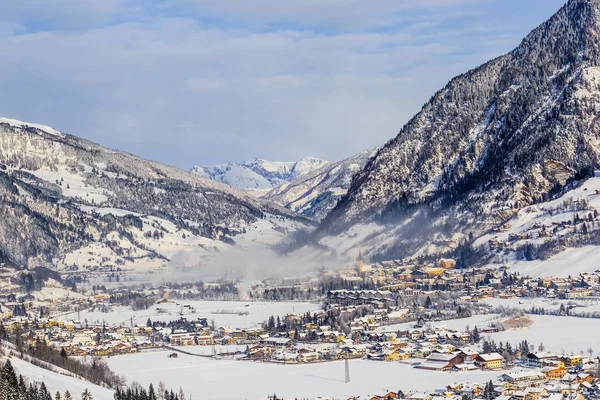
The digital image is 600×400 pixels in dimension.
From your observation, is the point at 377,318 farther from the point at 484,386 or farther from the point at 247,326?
the point at 484,386

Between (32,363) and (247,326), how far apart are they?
59336 mm

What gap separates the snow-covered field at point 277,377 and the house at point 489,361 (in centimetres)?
244

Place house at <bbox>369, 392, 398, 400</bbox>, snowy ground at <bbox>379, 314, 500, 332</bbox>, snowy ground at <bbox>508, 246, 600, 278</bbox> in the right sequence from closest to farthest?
house at <bbox>369, 392, 398, 400</bbox>, snowy ground at <bbox>379, 314, 500, 332</bbox>, snowy ground at <bbox>508, 246, 600, 278</bbox>

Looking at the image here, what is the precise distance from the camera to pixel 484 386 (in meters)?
105

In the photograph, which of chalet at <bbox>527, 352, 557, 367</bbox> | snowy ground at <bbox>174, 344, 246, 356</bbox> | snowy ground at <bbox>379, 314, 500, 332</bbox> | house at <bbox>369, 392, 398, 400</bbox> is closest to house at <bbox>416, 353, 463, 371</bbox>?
chalet at <bbox>527, 352, 557, 367</bbox>

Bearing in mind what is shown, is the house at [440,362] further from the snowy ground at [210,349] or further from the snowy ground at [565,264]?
the snowy ground at [565,264]

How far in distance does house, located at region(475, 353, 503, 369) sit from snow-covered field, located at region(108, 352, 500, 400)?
2437mm

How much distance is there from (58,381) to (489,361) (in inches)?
1579

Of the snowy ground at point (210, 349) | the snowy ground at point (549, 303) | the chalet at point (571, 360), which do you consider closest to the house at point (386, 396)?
the chalet at point (571, 360)

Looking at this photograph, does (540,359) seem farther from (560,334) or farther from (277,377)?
(277,377)

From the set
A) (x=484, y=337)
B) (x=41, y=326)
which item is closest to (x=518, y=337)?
(x=484, y=337)

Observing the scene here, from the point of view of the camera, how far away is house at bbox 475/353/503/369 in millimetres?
118463

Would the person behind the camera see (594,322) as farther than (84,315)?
No

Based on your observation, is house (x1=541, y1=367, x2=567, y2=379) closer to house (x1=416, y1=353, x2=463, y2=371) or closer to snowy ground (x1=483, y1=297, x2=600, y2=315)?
house (x1=416, y1=353, x2=463, y2=371)
